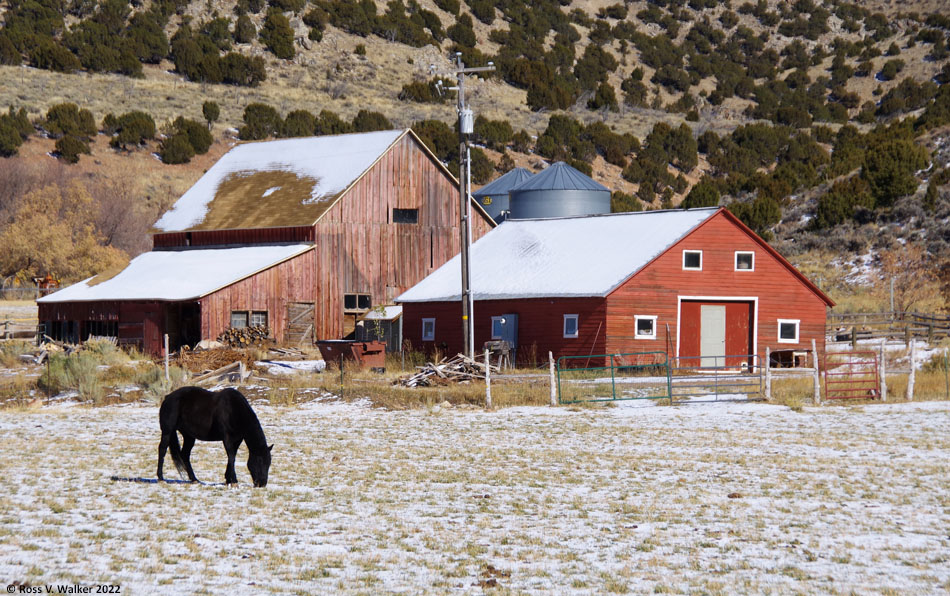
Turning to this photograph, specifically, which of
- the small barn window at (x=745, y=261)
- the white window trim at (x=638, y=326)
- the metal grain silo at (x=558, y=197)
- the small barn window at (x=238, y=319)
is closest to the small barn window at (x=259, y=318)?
the small barn window at (x=238, y=319)

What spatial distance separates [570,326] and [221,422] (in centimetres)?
2495

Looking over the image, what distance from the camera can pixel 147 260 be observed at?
50.9 metres

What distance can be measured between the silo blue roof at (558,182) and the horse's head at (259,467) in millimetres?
46270

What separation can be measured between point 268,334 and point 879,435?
27190 mm

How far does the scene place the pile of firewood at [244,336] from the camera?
1676 inches

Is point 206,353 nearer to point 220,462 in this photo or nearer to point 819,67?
point 220,462

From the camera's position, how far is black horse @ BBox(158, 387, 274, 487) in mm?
14305

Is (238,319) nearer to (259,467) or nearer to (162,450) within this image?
(162,450)

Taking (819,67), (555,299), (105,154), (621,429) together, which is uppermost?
(819,67)

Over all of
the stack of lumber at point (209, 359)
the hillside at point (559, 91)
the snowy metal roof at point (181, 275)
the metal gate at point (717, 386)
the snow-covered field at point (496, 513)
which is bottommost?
the snow-covered field at point (496, 513)

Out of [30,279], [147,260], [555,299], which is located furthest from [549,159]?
[555,299]

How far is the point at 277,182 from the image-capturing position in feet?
169

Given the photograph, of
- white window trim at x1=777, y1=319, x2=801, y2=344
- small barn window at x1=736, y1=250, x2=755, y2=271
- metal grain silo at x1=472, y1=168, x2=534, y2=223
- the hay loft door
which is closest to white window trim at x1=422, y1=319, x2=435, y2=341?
the hay loft door

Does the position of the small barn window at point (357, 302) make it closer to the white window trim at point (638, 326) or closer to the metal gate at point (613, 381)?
the metal gate at point (613, 381)
